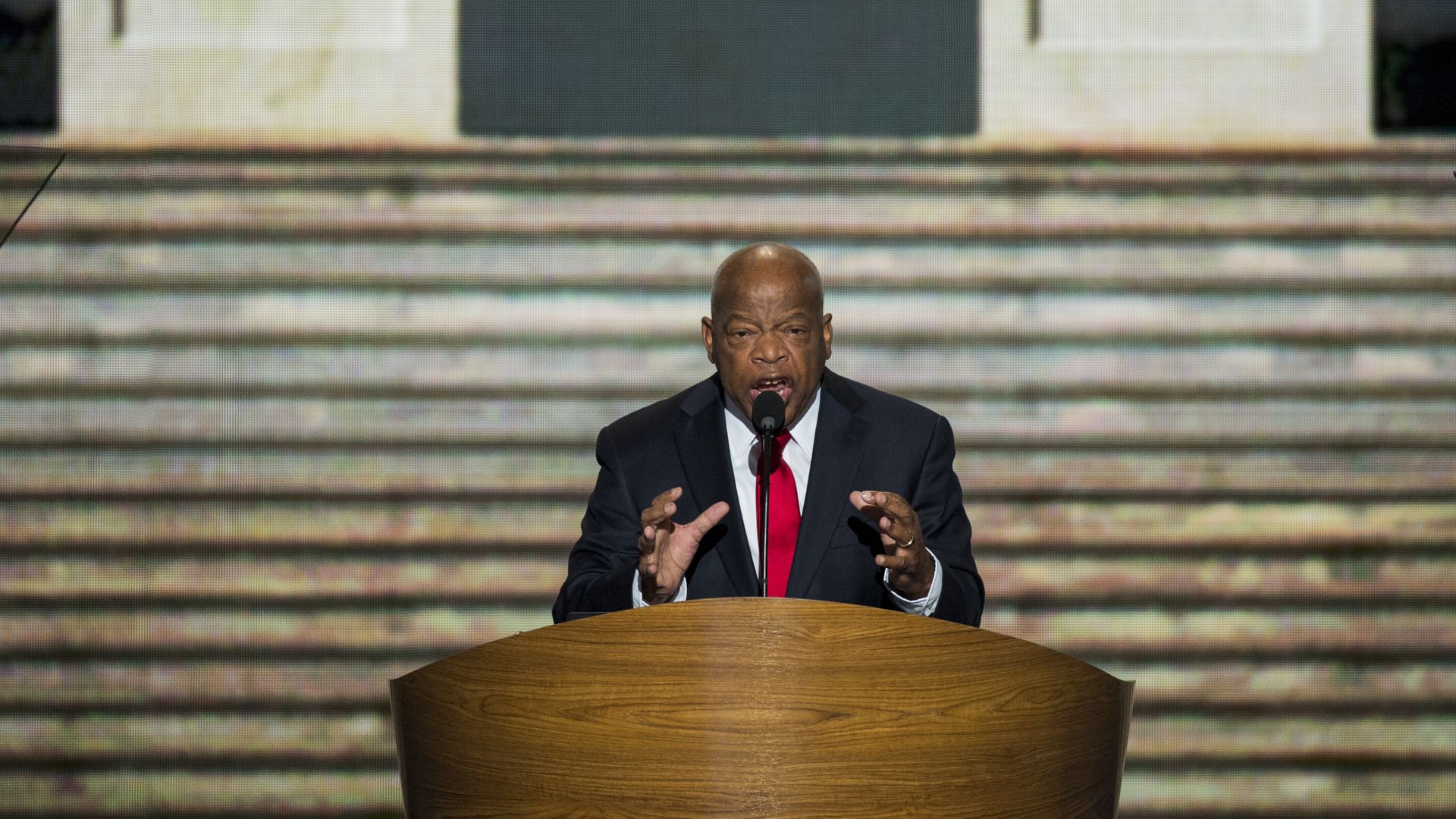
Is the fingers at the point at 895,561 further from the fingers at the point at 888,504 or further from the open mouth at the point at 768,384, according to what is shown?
the open mouth at the point at 768,384

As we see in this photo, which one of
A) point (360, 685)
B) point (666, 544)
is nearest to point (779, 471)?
point (666, 544)

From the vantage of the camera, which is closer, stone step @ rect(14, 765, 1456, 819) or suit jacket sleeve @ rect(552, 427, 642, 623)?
suit jacket sleeve @ rect(552, 427, 642, 623)

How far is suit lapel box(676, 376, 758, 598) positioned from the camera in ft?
7.27

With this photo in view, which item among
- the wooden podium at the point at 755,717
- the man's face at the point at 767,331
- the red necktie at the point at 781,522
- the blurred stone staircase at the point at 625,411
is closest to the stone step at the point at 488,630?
the blurred stone staircase at the point at 625,411

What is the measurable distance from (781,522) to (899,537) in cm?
51

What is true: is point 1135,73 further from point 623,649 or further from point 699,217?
point 623,649

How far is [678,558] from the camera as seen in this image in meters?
1.88

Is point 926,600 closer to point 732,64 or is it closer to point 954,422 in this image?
point 954,422

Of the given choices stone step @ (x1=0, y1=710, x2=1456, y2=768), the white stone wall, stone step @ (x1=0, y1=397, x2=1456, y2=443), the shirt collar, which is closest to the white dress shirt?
the shirt collar

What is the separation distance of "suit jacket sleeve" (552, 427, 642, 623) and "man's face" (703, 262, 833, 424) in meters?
0.26

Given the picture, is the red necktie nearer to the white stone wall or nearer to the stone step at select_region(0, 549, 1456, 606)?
the stone step at select_region(0, 549, 1456, 606)

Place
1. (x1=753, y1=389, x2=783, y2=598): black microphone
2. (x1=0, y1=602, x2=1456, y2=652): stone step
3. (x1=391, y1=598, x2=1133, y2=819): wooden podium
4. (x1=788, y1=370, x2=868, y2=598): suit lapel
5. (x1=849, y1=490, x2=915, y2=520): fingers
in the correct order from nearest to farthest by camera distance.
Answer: (x1=391, y1=598, x2=1133, y2=819): wooden podium, (x1=849, y1=490, x2=915, y2=520): fingers, (x1=753, y1=389, x2=783, y2=598): black microphone, (x1=788, y1=370, x2=868, y2=598): suit lapel, (x1=0, y1=602, x2=1456, y2=652): stone step

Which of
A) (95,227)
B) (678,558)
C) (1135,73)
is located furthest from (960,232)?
(678,558)

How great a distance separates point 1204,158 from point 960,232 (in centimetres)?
74
